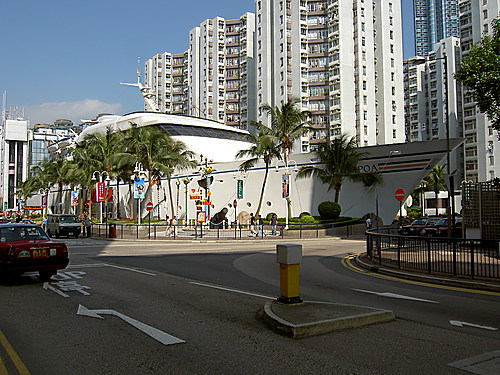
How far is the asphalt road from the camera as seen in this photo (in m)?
5.50

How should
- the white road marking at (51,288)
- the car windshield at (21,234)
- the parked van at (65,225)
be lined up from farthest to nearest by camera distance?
the parked van at (65,225) < the car windshield at (21,234) < the white road marking at (51,288)

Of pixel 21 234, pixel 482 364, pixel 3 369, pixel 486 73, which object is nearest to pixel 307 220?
pixel 486 73

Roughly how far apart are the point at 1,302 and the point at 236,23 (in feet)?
362

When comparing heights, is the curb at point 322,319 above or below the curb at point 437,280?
above

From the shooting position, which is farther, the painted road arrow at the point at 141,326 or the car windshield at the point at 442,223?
the car windshield at the point at 442,223

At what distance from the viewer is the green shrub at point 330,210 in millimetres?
39938

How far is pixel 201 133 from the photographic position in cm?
6638

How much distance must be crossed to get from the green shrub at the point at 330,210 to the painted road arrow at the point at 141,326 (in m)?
32.7

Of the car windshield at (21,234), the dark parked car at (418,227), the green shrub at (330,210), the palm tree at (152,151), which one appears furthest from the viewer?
the palm tree at (152,151)

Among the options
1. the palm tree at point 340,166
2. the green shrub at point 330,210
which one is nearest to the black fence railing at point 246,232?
the green shrub at point 330,210

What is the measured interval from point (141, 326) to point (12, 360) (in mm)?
1962

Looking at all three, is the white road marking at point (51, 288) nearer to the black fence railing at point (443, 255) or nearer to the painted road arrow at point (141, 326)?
the painted road arrow at point (141, 326)

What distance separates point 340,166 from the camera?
40.6 m

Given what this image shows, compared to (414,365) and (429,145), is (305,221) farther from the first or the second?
(414,365)
